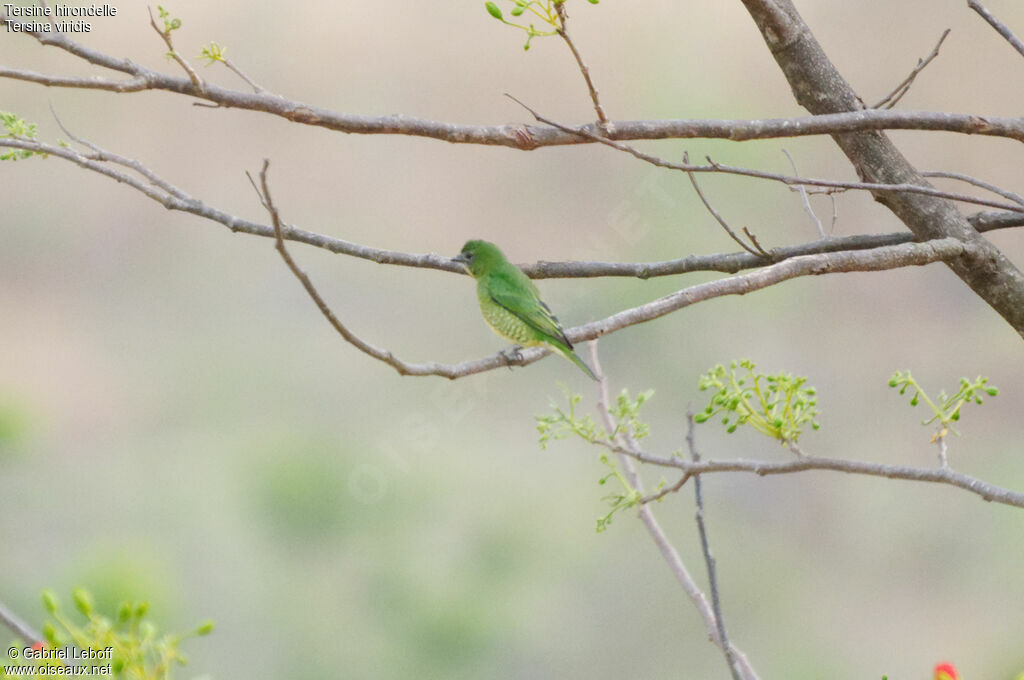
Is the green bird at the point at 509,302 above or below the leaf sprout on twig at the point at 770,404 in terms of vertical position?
above

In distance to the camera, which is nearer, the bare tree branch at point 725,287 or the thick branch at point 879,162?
the bare tree branch at point 725,287

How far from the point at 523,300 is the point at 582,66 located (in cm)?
47

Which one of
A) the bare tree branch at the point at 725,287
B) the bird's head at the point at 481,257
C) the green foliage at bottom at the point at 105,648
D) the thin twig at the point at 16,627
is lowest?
the green foliage at bottom at the point at 105,648

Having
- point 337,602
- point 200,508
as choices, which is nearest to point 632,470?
point 337,602

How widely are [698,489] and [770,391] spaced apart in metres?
0.11

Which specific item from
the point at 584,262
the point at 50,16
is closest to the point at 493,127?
the point at 584,262

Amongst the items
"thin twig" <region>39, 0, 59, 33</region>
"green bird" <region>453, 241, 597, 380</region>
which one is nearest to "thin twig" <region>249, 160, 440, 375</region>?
"thin twig" <region>39, 0, 59, 33</region>

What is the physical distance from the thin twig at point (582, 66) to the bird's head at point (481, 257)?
0.52 meters

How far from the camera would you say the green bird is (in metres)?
1.04

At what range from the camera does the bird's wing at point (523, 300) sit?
3.42 feet

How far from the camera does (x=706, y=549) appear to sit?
728mm

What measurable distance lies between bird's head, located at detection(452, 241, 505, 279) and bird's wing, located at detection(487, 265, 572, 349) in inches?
1.2

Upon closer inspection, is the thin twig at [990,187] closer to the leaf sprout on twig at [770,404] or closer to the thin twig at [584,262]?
the thin twig at [584,262]

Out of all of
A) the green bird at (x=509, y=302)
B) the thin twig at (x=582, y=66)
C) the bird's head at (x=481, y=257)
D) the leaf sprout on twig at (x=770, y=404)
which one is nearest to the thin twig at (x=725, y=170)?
the thin twig at (x=582, y=66)
